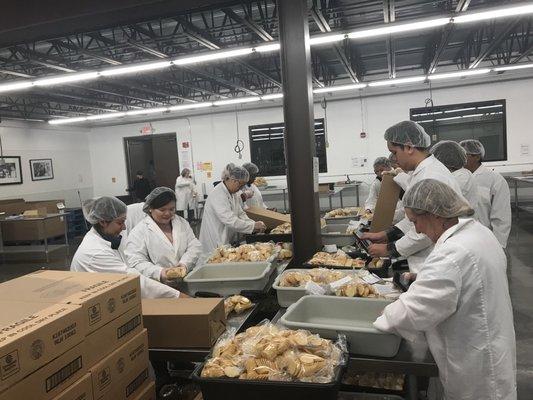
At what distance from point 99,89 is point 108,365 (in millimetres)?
8099

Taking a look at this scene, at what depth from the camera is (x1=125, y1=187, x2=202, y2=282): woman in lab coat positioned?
2.62m

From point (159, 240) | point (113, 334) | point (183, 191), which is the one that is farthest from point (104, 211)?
point (183, 191)

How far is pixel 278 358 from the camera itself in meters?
1.30

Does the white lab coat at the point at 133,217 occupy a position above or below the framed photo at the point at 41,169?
below

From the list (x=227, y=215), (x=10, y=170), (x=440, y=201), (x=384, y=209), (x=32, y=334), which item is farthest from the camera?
(x=10, y=170)

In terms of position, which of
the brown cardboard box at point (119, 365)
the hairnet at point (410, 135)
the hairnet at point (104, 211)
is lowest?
the brown cardboard box at point (119, 365)

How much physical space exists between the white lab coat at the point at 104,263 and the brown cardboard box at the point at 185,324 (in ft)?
1.03

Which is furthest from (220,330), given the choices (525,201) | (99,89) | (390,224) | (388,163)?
(525,201)

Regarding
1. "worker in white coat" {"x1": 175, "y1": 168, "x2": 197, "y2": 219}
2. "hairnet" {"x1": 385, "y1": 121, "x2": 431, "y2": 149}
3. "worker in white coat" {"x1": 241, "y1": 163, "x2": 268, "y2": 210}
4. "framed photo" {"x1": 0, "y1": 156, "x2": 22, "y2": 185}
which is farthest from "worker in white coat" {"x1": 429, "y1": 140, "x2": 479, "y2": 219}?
"framed photo" {"x1": 0, "y1": 156, "x2": 22, "y2": 185}

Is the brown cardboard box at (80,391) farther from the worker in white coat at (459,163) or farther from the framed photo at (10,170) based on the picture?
the framed photo at (10,170)

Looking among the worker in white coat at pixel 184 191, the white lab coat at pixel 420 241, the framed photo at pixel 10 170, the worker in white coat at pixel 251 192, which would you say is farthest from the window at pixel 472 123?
the framed photo at pixel 10 170

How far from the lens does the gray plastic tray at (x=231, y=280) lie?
218cm

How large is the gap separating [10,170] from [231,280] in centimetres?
1022

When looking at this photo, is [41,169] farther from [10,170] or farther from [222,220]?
[222,220]
